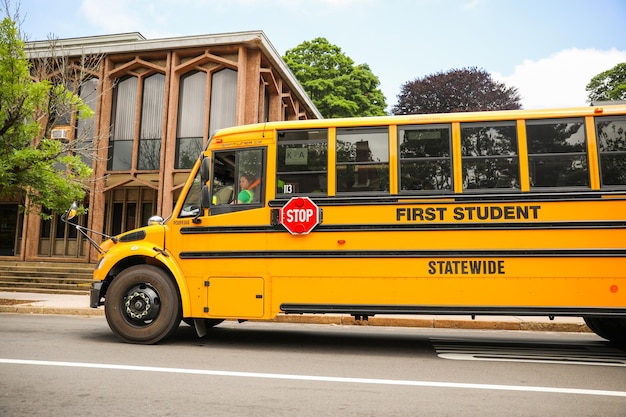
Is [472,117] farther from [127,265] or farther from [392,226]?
[127,265]

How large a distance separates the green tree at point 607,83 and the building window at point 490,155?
37.3m

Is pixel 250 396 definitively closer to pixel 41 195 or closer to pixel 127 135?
pixel 41 195

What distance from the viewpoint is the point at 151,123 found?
687 inches

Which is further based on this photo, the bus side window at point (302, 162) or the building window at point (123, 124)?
the building window at point (123, 124)

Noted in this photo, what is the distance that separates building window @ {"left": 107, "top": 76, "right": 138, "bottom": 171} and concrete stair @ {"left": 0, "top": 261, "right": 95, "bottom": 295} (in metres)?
4.02

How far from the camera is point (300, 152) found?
20.4 feet

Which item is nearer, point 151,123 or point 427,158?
point 427,158

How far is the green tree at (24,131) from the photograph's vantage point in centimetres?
1060

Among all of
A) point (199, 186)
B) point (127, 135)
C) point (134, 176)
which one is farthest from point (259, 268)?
point (127, 135)

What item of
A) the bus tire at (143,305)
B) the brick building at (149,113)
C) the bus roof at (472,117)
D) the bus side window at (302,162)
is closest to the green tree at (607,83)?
the brick building at (149,113)

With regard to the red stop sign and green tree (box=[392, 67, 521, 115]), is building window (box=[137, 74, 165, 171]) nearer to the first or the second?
the red stop sign

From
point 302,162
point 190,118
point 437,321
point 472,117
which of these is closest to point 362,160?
point 302,162

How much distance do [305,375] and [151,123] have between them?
48.9ft

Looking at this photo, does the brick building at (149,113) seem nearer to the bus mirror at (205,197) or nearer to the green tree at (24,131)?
the green tree at (24,131)
